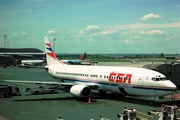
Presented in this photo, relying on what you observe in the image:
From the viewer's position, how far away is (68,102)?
27984 mm

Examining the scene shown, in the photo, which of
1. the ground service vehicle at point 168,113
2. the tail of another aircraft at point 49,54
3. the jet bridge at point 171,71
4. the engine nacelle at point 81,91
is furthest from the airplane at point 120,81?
the ground service vehicle at point 168,113

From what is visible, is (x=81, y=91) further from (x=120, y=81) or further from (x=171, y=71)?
(x=171, y=71)

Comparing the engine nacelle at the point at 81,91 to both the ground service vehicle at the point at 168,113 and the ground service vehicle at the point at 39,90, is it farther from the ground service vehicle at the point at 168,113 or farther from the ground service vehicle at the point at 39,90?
the ground service vehicle at the point at 168,113

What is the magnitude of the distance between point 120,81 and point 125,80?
0.72 meters

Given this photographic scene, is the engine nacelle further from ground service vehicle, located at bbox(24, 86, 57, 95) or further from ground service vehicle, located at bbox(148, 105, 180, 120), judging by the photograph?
Result: ground service vehicle, located at bbox(148, 105, 180, 120)

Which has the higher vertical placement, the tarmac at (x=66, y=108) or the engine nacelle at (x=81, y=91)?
the engine nacelle at (x=81, y=91)

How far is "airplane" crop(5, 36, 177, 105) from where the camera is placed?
2466 centimetres

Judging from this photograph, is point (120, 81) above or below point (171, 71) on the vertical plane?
below

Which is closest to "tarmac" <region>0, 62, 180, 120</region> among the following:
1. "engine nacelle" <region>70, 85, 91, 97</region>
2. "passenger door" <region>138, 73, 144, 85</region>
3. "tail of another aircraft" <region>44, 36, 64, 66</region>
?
"engine nacelle" <region>70, 85, 91, 97</region>

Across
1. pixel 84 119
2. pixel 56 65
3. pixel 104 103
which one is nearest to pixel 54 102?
pixel 104 103

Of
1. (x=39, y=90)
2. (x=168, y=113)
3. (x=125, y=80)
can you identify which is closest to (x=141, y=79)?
(x=125, y=80)

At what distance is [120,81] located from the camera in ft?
90.7

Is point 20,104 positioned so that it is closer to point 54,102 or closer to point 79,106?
point 54,102

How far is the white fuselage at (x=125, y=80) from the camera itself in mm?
24505
